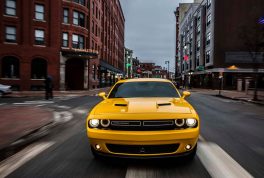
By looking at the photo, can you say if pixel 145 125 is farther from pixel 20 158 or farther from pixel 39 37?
pixel 39 37

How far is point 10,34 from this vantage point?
35250 mm

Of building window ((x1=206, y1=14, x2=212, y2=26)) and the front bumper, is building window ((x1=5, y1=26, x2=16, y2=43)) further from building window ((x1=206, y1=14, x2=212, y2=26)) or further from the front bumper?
building window ((x1=206, y1=14, x2=212, y2=26))

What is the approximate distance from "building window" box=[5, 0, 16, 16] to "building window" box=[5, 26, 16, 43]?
5.41ft

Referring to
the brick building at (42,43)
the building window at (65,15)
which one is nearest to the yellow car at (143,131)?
the brick building at (42,43)

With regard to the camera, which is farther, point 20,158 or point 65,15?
point 65,15

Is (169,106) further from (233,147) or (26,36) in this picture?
(26,36)

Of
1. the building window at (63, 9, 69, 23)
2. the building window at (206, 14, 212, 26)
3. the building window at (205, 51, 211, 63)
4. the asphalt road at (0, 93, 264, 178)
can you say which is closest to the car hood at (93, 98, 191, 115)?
the asphalt road at (0, 93, 264, 178)

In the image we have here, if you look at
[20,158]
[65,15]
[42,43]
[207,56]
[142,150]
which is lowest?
[20,158]

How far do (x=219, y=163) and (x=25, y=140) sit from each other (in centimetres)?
441

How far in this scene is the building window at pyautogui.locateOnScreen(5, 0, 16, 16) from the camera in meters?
35.0

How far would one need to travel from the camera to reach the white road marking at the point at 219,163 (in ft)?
14.9

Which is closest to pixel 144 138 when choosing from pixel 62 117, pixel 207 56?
pixel 62 117

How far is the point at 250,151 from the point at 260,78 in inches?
1973

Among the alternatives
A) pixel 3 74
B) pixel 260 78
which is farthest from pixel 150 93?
pixel 260 78
